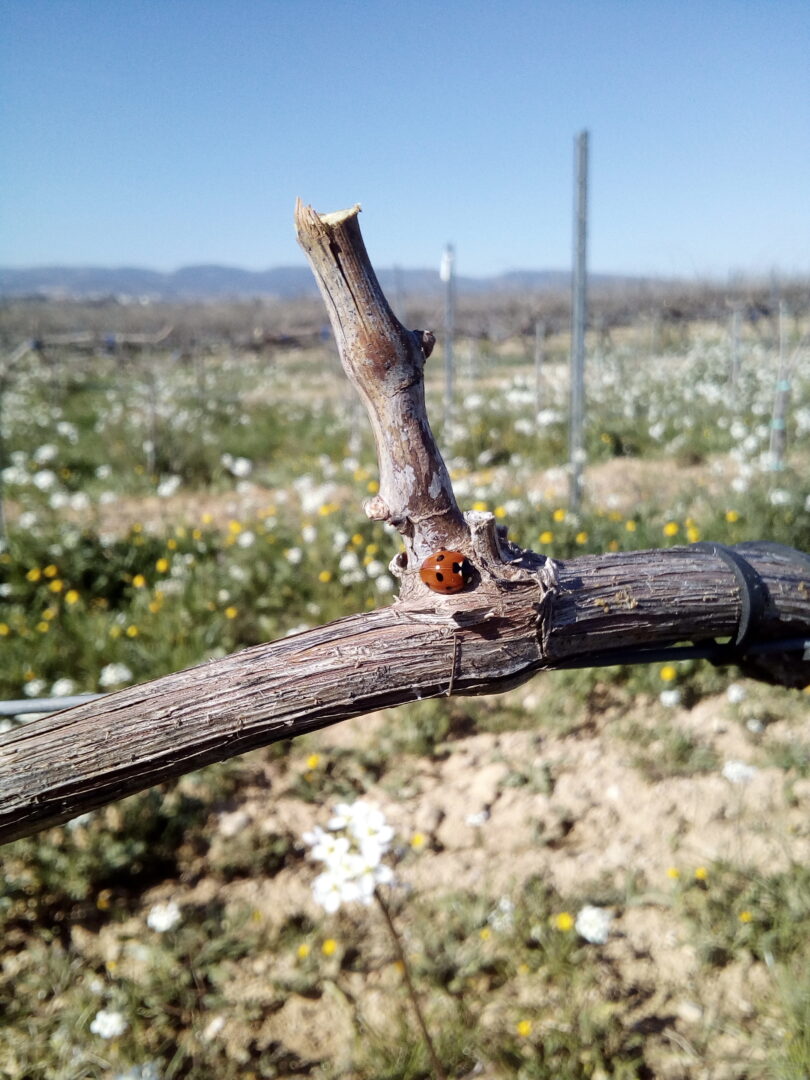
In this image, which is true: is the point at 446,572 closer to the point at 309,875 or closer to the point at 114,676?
the point at 309,875

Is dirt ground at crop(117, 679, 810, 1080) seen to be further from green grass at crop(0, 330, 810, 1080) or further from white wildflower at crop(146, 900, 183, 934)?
white wildflower at crop(146, 900, 183, 934)

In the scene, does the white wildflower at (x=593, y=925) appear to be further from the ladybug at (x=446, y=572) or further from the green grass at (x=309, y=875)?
the ladybug at (x=446, y=572)

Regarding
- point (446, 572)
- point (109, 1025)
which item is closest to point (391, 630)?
point (446, 572)

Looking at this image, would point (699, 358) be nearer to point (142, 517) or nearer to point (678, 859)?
point (142, 517)

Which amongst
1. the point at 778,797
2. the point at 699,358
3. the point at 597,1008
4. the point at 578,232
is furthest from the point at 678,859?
the point at 699,358

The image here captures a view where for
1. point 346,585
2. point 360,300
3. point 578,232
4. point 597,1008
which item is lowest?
point 597,1008

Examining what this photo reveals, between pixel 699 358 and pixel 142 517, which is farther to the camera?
pixel 699 358
